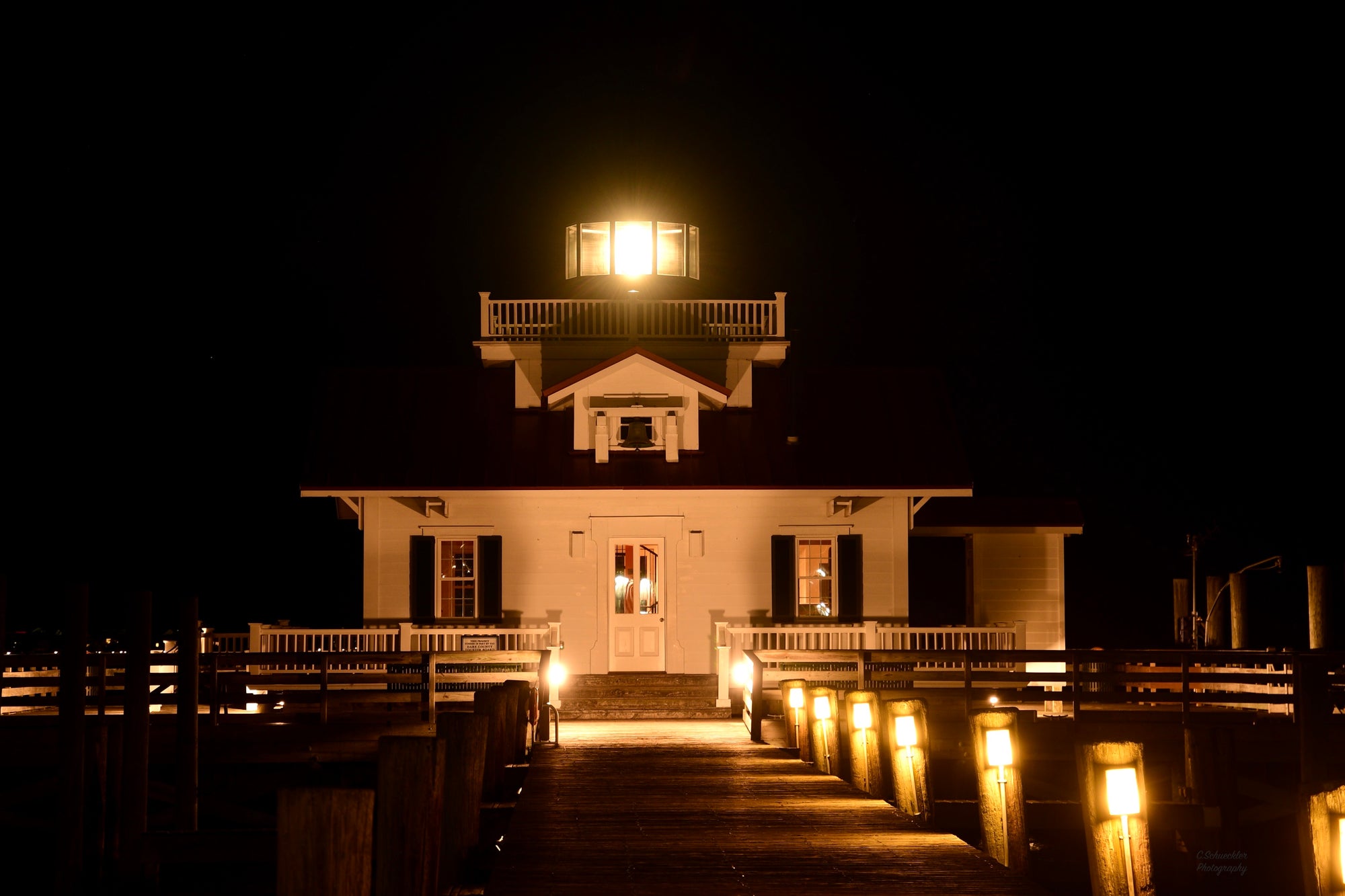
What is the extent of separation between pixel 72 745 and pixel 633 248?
17.1 meters

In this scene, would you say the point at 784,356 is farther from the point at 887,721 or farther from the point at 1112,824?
the point at 1112,824

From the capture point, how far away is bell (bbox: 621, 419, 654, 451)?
984 inches

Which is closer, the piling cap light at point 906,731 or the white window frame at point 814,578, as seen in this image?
the piling cap light at point 906,731

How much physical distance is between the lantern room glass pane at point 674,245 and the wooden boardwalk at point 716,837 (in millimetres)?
14740

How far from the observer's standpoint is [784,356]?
27094mm

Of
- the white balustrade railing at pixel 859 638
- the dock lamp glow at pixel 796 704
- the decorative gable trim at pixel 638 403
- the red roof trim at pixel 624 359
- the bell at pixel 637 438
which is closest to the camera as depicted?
the dock lamp glow at pixel 796 704

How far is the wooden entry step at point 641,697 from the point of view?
72.2ft

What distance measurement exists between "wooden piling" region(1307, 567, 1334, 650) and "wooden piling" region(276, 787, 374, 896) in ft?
52.7

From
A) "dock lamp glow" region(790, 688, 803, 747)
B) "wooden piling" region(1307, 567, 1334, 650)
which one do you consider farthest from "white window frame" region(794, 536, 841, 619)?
"dock lamp glow" region(790, 688, 803, 747)

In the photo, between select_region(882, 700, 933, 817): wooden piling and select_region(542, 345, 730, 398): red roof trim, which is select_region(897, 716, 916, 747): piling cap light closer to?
select_region(882, 700, 933, 817): wooden piling

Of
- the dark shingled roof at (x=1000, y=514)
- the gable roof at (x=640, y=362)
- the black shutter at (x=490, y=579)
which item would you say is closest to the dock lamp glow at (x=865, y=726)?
the black shutter at (x=490, y=579)

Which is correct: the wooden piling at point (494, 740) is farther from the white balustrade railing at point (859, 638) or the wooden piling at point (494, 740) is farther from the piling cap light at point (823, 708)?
the white balustrade railing at point (859, 638)

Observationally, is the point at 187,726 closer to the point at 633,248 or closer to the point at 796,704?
the point at 796,704

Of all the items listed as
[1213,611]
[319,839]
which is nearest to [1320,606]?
[1213,611]
